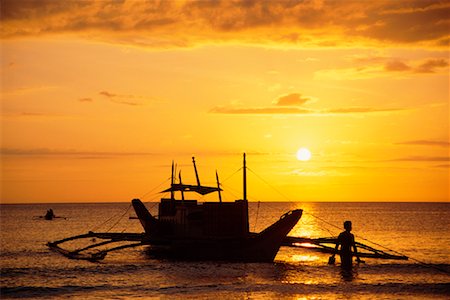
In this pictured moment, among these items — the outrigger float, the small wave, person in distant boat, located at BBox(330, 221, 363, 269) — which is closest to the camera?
the small wave

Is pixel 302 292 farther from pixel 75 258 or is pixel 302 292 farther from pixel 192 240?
pixel 75 258

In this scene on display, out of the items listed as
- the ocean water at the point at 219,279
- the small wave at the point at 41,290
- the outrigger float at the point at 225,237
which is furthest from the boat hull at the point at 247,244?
the small wave at the point at 41,290

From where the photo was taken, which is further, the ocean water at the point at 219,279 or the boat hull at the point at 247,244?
the boat hull at the point at 247,244

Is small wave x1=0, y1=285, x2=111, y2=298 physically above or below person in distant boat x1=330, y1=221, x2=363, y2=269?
below

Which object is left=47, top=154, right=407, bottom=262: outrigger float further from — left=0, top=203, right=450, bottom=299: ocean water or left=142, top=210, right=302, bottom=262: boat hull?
left=0, top=203, right=450, bottom=299: ocean water

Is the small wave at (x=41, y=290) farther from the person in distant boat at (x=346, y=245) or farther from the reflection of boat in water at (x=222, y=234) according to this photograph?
the person in distant boat at (x=346, y=245)

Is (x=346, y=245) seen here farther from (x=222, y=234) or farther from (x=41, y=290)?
(x=41, y=290)

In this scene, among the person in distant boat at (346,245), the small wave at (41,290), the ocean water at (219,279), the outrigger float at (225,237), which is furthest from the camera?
the outrigger float at (225,237)

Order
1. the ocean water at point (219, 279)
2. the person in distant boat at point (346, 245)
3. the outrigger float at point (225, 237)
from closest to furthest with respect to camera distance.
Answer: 1. the ocean water at point (219, 279)
2. the person in distant boat at point (346, 245)
3. the outrigger float at point (225, 237)

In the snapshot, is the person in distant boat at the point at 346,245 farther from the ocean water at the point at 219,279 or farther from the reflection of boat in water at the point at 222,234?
the reflection of boat in water at the point at 222,234

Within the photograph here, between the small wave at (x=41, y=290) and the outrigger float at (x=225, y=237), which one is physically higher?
the outrigger float at (x=225, y=237)

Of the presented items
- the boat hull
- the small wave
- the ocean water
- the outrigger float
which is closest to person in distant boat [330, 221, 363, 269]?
the ocean water

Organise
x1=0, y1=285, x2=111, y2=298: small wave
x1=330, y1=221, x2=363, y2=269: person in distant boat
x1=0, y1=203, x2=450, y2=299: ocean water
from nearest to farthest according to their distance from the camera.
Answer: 1. x1=0, y1=203, x2=450, y2=299: ocean water
2. x1=0, y1=285, x2=111, y2=298: small wave
3. x1=330, y1=221, x2=363, y2=269: person in distant boat

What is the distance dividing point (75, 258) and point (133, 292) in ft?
46.4
